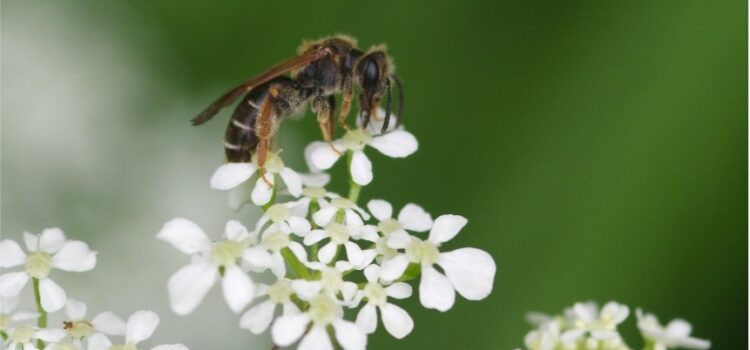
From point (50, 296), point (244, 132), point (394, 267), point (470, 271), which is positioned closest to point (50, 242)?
point (50, 296)

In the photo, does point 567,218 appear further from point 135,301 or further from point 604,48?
point 135,301

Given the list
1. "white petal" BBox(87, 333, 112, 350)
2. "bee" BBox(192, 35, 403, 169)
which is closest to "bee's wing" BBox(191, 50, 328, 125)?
"bee" BBox(192, 35, 403, 169)

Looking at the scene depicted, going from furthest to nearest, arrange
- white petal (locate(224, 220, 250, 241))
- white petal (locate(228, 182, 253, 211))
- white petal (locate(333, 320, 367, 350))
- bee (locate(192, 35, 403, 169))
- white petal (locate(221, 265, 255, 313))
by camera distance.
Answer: white petal (locate(228, 182, 253, 211)) < bee (locate(192, 35, 403, 169)) < white petal (locate(224, 220, 250, 241)) < white petal (locate(333, 320, 367, 350)) < white petal (locate(221, 265, 255, 313))

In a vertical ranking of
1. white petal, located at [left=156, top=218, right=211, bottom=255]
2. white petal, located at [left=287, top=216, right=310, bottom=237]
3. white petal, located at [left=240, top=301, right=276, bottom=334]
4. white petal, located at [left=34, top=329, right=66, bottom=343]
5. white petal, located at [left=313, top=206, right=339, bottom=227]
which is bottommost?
white petal, located at [left=34, top=329, right=66, bottom=343]

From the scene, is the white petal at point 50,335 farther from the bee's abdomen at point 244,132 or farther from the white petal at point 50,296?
the bee's abdomen at point 244,132

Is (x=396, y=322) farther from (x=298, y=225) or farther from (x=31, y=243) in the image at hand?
(x=31, y=243)

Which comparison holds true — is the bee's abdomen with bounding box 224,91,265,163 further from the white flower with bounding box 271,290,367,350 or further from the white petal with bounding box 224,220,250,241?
the white flower with bounding box 271,290,367,350
